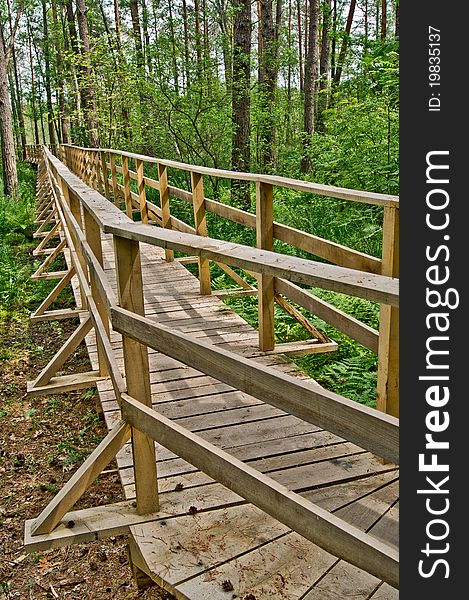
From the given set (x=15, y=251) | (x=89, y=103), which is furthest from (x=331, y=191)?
(x=89, y=103)

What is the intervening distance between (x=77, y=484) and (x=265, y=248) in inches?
92.7

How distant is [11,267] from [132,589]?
7.50 meters

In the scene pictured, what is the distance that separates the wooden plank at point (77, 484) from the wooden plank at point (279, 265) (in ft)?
3.05

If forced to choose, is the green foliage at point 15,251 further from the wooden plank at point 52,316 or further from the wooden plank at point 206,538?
the wooden plank at point 206,538

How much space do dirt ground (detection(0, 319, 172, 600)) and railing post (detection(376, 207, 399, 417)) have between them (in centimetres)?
150

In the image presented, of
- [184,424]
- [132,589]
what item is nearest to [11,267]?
[184,424]

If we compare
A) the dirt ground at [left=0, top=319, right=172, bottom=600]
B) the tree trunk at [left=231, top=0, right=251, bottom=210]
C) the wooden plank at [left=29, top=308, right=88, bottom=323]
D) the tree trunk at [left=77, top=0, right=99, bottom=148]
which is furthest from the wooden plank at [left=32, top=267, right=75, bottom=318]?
the tree trunk at [left=77, top=0, right=99, bottom=148]

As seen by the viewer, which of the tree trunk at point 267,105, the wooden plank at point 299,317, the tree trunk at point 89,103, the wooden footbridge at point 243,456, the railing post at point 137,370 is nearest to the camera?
the wooden footbridge at point 243,456

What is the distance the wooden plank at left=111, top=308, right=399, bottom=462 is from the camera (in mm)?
1776

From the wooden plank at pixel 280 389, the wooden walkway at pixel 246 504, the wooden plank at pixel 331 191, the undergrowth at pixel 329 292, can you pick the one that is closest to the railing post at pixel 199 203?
the wooden plank at pixel 331 191

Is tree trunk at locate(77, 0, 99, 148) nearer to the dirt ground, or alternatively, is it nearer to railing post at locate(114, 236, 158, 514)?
the dirt ground

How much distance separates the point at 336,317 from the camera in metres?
4.14

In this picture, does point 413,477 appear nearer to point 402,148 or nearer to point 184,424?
point 402,148

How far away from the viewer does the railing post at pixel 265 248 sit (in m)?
4.61
